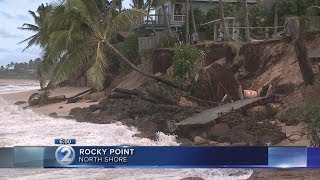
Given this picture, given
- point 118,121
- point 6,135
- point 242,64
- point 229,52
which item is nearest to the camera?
point 6,135

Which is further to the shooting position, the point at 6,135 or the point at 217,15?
the point at 217,15

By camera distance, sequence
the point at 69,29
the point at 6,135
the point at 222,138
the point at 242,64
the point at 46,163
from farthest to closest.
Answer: the point at 242,64 → the point at 69,29 → the point at 6,135 → the point at 222,138 → the point at 46,163

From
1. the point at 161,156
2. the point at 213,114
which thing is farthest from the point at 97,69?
the point at 161,156

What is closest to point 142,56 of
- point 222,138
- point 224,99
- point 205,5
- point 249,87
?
point 205,5

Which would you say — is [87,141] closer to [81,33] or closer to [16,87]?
[81,33]

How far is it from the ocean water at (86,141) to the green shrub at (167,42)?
37.4 ft

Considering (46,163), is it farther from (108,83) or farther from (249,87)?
(108,83)

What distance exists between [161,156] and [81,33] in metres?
17.6

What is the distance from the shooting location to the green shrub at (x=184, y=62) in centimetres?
2138

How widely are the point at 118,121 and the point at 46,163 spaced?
1484cm

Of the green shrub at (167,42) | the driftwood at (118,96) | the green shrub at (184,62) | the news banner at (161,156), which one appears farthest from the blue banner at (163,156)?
the green shrub at (167,42)

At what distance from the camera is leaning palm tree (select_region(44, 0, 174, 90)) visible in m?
20.6

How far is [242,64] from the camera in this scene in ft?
74.4

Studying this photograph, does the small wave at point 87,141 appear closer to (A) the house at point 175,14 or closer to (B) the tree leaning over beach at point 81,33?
(B) the tree leaning over beach at point 81,33
